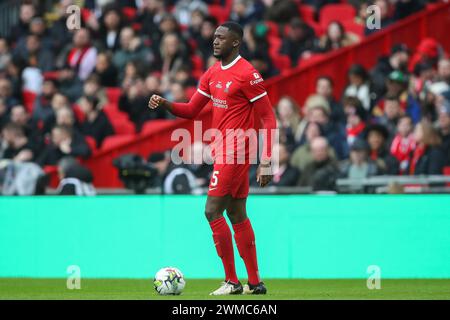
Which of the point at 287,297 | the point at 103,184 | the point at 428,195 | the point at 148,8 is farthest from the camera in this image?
the point at 148,8

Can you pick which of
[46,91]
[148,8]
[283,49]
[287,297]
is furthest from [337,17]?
[287,297]

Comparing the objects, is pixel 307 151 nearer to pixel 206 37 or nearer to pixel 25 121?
pixel 206 37

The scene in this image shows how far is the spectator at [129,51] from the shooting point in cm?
2320

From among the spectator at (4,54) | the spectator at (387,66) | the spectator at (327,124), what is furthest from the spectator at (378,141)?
the spectator at (4,54)

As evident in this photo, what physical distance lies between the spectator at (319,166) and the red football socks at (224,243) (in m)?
4.94

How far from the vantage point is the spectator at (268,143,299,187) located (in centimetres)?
1802

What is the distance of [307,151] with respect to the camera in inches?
723

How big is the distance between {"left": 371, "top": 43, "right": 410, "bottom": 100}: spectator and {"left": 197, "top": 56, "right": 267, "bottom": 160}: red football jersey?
302 inches

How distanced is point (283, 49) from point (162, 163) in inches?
185

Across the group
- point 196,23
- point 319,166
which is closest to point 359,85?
point 319,166

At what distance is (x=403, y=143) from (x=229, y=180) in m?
6.36

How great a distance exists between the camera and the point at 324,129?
18.9 meters

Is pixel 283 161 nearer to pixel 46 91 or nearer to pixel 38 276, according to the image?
pixel 38 276

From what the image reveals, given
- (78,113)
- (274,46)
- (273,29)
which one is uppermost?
(273,29)
